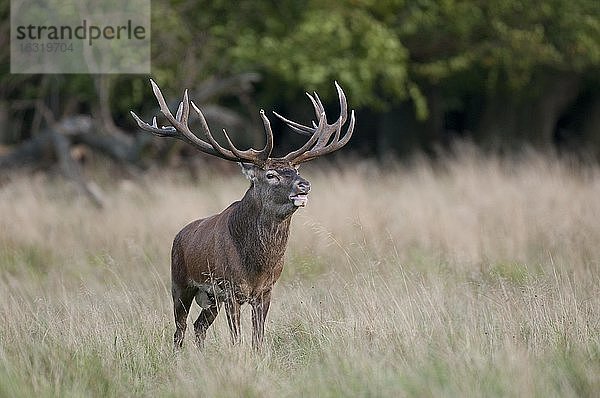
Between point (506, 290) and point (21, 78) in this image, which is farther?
point (21, 78)

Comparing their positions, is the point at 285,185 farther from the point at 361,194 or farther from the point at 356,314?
the point at 361,194

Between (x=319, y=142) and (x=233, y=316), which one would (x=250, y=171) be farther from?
(x=233, y=316)

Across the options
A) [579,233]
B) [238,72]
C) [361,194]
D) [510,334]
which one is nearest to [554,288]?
[510,334]

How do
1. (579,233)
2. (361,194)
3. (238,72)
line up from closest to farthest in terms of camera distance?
(579,233)
(361,194)
(238,72)

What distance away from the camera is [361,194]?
13359mm

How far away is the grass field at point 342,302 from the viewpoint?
5965 millimetres

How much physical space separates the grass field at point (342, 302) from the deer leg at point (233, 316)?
4.3 inches

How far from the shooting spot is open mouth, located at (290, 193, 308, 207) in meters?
6.72

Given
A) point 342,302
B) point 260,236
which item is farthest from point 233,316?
point 342,302

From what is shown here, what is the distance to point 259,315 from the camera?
695cm

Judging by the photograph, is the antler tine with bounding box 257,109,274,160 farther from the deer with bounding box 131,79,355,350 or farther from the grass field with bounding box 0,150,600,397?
the grass field with bounding box 0,150,600,397

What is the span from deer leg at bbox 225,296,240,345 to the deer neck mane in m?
0.24

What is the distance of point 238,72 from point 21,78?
332 cm

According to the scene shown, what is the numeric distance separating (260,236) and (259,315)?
Result: 19.3 inches
